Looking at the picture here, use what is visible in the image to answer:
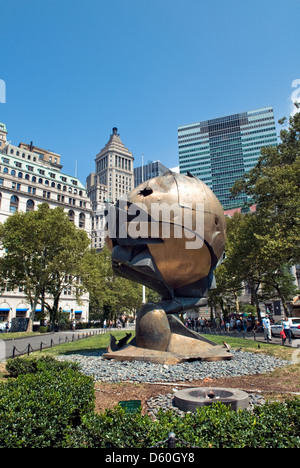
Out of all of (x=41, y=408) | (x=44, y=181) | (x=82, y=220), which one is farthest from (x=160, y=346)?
(x=82, y=220)

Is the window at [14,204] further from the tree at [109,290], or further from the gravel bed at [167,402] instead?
the gravel bed at [167,402]

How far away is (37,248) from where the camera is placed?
35.8 metres

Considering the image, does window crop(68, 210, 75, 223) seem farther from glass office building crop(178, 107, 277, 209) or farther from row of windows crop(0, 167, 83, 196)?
glass office building crop(178, 107, 277, 209)

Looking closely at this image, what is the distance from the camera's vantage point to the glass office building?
14199 centimetres

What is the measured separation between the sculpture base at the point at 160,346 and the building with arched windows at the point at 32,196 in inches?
1753

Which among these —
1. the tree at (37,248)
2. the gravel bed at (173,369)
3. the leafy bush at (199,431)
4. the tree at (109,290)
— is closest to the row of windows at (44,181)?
the tree at (109,290)

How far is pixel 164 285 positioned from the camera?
Answer: 13.2m

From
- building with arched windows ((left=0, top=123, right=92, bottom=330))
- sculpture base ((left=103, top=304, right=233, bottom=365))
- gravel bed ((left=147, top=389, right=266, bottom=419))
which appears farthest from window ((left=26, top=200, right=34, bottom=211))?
gravel bed ((left=147, top=389, right=266, bottom=419))

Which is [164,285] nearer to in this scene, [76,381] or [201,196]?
[201,196]

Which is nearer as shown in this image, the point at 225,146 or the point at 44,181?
the point at 44,181

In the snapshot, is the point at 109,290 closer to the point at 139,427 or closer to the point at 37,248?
the point at 37,248

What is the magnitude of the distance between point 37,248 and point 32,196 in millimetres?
30200

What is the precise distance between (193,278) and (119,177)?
481ft
